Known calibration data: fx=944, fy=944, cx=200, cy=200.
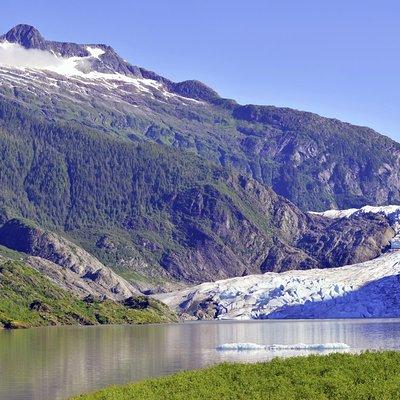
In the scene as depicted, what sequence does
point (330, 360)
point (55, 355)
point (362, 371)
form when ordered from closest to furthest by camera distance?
point (362, 371), point (330, 360), point (55, 355)

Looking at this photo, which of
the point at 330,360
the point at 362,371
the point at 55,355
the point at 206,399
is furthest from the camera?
the point at 55,355

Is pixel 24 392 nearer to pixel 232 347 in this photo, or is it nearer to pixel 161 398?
pixel 161 398

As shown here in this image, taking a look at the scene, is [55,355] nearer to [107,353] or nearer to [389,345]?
[107,353]

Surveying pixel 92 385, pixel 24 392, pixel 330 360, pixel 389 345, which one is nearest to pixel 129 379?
pixel 92 385

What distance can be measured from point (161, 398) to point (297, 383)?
14559 millimetres

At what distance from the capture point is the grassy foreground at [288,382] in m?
93.7

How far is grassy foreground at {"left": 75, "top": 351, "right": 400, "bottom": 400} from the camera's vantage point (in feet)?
307

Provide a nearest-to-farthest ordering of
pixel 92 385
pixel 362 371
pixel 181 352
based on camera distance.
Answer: pixel 362 371, pixel 92 385, pixel 181 352

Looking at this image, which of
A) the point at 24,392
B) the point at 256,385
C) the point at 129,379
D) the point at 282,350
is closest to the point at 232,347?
the point at 282,350

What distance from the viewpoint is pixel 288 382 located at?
328 ft

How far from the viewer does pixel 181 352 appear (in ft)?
624

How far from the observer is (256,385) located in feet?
326

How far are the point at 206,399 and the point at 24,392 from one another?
3314 cm

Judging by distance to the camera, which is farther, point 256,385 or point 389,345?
point 389,345
